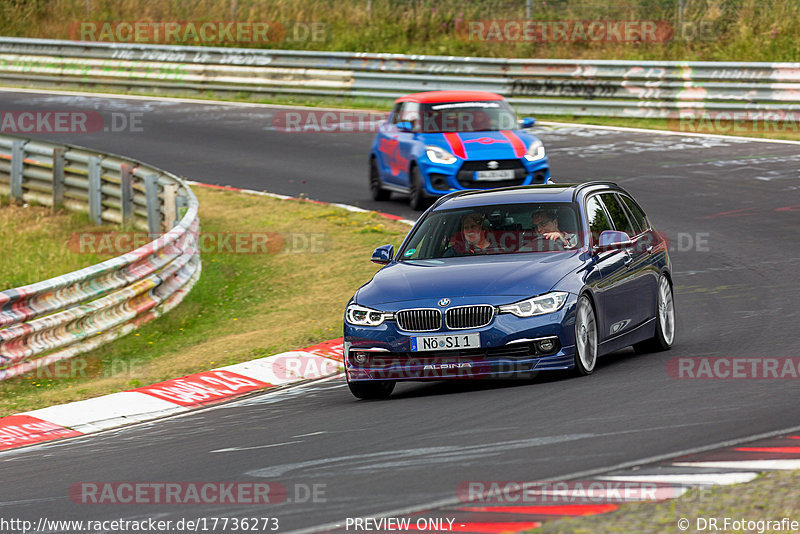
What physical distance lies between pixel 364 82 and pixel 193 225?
50.2ft

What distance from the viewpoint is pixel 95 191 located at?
20.2m

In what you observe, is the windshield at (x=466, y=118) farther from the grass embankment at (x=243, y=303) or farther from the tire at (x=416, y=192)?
the grass embankment at (x=243, y=303)

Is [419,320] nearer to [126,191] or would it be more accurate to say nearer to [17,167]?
[126,191]

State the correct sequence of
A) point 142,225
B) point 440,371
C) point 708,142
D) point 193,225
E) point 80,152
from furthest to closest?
point 708,142
point 80,152
point 142,225
point 193,225
point 440,371

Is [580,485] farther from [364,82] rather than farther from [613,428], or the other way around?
[364,82]

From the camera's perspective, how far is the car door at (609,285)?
957 cm

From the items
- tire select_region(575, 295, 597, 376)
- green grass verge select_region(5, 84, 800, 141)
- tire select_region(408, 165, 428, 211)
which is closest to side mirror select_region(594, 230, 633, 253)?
tire select_region(575, 295, 597, 376)

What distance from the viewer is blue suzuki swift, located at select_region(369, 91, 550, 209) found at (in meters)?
18.3

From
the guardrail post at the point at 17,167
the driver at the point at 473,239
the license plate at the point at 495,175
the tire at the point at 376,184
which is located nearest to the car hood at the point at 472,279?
the driver at the point at 473,239

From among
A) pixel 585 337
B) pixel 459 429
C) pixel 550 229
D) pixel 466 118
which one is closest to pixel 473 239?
pixel 550 229

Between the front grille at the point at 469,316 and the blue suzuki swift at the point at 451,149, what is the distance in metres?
9.39

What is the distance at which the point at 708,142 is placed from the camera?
2362cm

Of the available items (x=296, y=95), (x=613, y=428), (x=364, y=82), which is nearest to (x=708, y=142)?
(x=364, y=82)

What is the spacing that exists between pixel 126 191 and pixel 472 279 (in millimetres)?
11237
